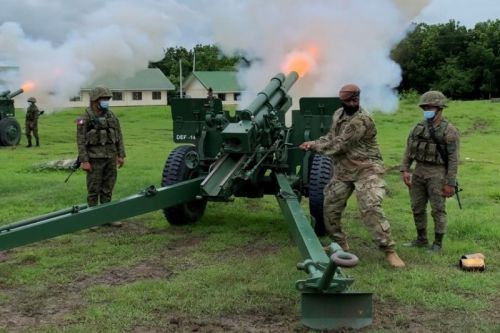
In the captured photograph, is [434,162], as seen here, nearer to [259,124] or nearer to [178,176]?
[259,124]

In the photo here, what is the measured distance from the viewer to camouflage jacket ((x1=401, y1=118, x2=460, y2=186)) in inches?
237

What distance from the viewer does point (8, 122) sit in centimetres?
1858

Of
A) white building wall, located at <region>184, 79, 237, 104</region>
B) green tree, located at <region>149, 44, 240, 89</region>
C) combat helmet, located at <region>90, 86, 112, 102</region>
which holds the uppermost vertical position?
green tree, located at <region>149, 44, 240, 89</region>

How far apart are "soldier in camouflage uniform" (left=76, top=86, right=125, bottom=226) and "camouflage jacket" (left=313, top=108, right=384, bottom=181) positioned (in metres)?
2.63

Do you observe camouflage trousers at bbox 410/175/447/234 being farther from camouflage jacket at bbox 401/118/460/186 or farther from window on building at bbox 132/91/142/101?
window on building at bbox 132/91/142/101

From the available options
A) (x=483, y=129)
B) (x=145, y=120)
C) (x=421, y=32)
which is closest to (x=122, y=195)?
(x=483, y=129)

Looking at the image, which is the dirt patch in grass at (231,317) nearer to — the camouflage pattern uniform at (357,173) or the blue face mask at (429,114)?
the camouflage pattern uniform at (357,173)

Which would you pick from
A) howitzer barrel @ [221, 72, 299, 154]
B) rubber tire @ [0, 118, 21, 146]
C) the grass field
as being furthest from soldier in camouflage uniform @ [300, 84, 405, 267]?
rubber tire @ [0, 118, 21, 146]

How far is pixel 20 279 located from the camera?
5277 mm

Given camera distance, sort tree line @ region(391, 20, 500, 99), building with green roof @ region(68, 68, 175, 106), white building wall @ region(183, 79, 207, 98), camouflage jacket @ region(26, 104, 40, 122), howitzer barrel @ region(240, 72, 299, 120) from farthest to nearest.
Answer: white building wall @ region(183, 79, 207, 98) → building with green roof @ region(68, 68, 175, 106) → tree line @ region(391, 20, 500, 99) → camouflage jacket @ region(26, 104, 40, 122) → howitzer barrel @ region(240, 72, 299, 120)

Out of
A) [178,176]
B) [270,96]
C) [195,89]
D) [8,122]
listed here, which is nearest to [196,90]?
[195,89]

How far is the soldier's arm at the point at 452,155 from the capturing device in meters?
6.00

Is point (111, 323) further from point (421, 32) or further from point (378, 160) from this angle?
point (421, 32)

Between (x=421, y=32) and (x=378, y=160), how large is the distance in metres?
49.4
